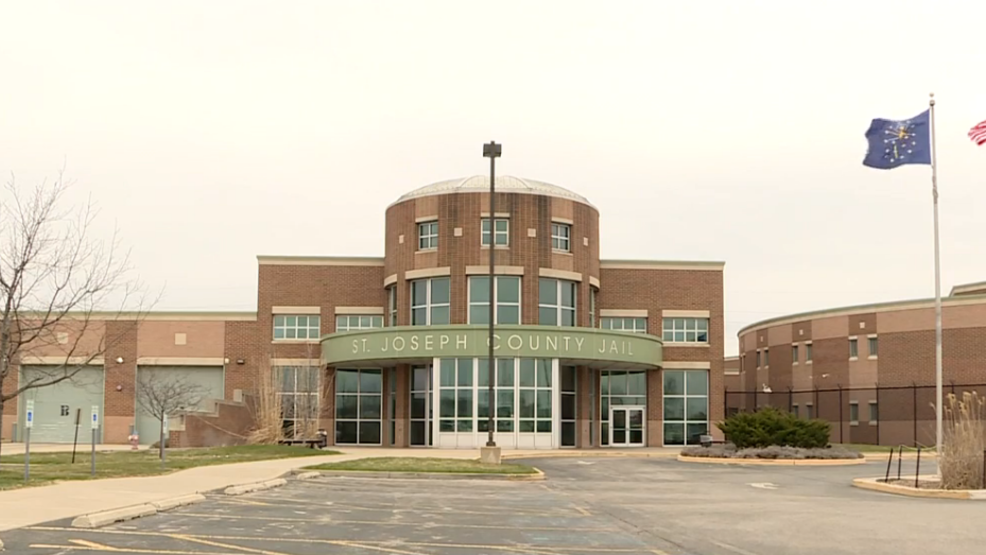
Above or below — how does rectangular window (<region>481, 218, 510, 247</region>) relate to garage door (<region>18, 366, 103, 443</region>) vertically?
above

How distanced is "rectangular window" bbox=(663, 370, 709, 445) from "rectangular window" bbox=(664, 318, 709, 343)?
1.56m

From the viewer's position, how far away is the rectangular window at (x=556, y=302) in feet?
162

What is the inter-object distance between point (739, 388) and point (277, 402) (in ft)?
144

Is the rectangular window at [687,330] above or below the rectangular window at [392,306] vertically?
below

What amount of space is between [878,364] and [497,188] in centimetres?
2300

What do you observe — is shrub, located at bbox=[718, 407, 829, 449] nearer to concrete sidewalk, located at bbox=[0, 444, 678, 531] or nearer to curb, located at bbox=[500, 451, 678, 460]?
curb, located at bbox=[500, 451, 678, 460]

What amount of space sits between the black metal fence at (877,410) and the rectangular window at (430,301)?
2222 centimetres

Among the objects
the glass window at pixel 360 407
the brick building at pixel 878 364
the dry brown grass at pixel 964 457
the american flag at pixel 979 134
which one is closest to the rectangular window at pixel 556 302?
the glass window at pixel 360 407

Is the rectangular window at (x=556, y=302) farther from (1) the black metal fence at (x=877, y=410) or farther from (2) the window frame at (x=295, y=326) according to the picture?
(1) the black metal fence at (x=877, y=410)

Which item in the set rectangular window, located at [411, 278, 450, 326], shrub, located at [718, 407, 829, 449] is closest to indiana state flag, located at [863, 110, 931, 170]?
shrub, located at [718, 407, 829, 449]

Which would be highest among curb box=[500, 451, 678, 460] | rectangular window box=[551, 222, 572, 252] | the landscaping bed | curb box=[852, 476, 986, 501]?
rectangular window box=[551, 222, 572, 252]

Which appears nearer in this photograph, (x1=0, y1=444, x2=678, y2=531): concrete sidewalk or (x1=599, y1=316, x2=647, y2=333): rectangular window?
(x1=0, y1=444, x2=678, y2=531): concrete sidewalk

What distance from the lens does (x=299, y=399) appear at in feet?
151

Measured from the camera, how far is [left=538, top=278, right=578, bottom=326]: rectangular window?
49.4 metres
